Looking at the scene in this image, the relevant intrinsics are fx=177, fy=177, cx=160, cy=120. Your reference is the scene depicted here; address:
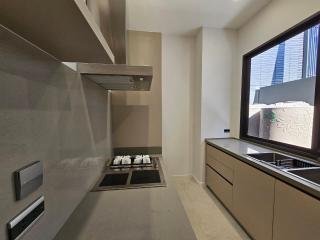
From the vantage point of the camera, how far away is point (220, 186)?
2613mm

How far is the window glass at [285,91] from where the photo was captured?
1.97m

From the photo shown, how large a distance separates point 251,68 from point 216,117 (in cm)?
100

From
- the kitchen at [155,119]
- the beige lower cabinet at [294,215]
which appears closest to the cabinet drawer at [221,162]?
the kitchen at [155,119]

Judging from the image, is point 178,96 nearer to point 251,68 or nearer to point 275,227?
point 251,68

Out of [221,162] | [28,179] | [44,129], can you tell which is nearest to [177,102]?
[221,162]

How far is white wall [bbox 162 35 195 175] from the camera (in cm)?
350

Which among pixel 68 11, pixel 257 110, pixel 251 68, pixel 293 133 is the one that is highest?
pixel 251 68

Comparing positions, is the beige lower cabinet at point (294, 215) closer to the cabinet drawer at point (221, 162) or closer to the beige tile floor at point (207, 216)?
the beige tile floor at point (207, 216)

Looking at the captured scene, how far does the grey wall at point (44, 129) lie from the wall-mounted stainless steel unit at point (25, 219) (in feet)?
0.06

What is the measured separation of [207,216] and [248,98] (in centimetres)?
198

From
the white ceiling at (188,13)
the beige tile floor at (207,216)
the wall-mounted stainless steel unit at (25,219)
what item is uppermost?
the white ceiling at (188,13)

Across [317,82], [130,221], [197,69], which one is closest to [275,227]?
[130,221]

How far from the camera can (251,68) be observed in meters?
2.97

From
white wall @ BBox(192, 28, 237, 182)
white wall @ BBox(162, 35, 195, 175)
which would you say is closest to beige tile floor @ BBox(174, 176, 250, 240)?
white wall @ BBox(192, 28, 237, 182)
